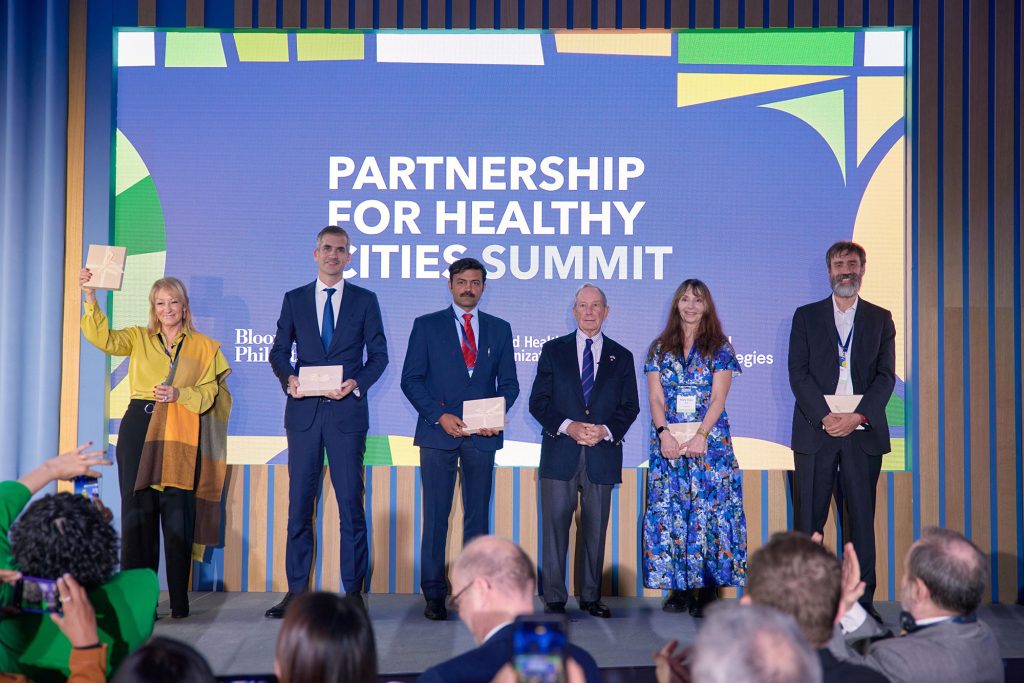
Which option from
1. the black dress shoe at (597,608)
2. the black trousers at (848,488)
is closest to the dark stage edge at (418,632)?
the black dress shoe at (597,608)

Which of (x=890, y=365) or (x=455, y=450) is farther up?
(x=890, y=365)

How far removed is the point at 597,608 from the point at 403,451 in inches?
50.2

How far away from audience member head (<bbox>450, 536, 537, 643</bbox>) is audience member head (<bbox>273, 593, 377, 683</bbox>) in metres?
0.36

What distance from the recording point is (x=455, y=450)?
179 inches

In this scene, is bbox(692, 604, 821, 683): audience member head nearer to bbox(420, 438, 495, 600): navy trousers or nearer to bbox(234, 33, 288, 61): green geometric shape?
bbox(420, 438, 495, 600): navy trousers

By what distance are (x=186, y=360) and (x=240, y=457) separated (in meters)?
0.78

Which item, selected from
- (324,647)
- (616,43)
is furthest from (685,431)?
(324,647)

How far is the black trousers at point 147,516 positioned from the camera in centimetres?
435

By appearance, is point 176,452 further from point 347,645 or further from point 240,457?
point 347,645

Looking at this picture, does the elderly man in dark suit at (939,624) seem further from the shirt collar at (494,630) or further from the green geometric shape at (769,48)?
the green geometric shape at (769,48)

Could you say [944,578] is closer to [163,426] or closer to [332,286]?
[332,286]

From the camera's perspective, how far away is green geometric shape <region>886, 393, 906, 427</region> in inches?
197

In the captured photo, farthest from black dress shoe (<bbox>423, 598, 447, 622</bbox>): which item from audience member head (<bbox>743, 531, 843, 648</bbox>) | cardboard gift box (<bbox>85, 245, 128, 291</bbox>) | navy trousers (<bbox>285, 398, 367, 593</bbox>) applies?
audience member head (<bbox>743, 531, 843, 648</bbox>)

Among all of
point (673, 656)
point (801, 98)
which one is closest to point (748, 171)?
point (801, 98)
